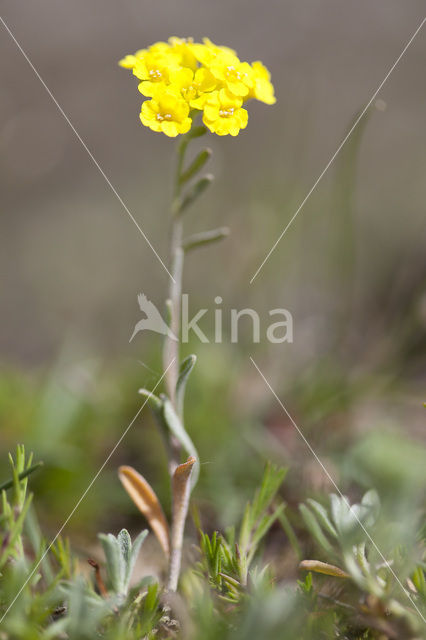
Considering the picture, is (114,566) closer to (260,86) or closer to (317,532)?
(317,532)

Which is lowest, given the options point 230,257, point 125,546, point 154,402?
point 230,257

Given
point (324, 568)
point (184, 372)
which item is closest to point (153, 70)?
point (184, 372)

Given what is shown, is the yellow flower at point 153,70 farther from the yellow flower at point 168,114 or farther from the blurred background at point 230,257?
the blurred background at point 230,257

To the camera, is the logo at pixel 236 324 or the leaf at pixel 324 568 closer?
the leaf at pixel 324 568

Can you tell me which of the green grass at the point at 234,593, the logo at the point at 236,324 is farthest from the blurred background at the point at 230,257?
the green grass at the point at 234,593

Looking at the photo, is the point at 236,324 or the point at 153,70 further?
the point at 236,324

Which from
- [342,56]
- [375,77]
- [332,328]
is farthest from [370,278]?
[342,56]

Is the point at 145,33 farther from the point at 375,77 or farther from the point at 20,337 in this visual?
the point at 20,337
